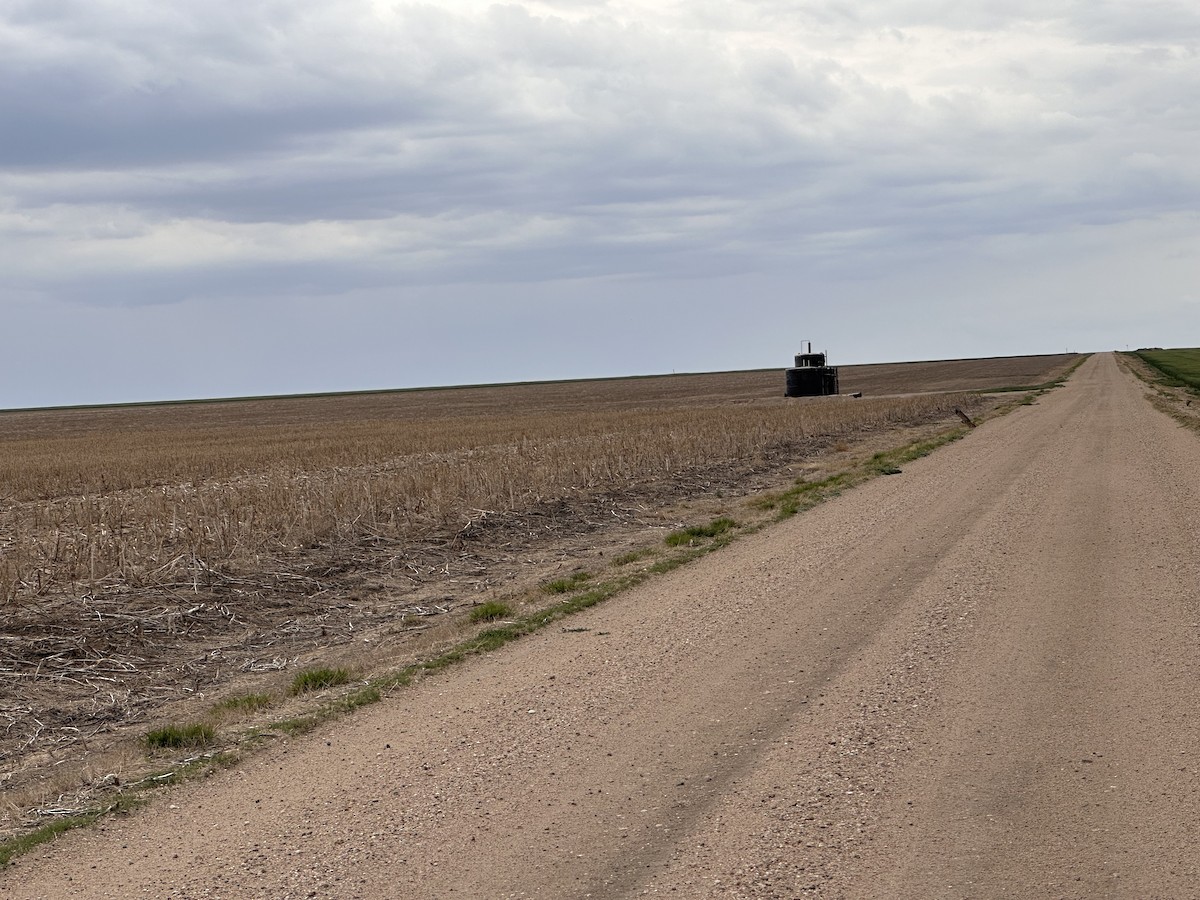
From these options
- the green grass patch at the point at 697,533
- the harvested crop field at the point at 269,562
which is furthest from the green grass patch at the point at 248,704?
the green grass patch at the point at 697,533

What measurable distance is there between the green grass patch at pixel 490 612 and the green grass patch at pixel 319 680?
242 centimetres

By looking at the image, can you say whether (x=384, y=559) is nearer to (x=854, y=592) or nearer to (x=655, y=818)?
(x=854, y=592)

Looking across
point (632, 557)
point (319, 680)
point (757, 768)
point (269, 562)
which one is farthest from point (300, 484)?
point (757, 768)

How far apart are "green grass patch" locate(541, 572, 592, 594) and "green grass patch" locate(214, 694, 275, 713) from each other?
15.6ft

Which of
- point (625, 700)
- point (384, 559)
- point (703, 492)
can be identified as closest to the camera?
point (625, 700)

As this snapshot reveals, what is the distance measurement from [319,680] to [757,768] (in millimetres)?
4459

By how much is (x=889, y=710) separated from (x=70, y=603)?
30.1ft

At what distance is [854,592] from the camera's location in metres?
12.0

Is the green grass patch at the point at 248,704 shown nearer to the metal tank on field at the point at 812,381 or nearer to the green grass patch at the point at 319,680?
the green grass patch at the point at 319,680

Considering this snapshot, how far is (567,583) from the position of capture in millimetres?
14117

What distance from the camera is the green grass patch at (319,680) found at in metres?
9.72

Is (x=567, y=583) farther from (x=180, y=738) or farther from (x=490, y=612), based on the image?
(x=180, y=738)

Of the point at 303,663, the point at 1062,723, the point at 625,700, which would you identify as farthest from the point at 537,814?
the point at 303,663

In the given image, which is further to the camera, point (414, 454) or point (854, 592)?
point (414, 454)
